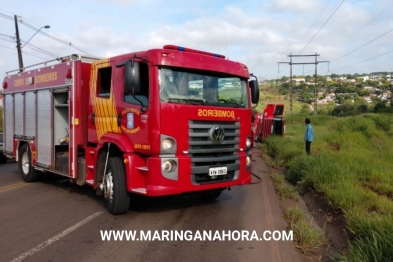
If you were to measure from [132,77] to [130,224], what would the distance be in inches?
92.3

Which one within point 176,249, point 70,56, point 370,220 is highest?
point 70,56

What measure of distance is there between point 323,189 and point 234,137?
2.39m

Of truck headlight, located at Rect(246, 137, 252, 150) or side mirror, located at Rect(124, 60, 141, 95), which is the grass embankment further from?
side mirror, located at Rect(124, 60, 141, 95)

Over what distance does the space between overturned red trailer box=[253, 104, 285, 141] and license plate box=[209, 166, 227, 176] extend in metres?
17.4

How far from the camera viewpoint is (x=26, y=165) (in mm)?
10281

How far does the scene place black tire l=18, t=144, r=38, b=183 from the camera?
32.8ft

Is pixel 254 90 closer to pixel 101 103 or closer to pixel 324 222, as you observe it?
pixel 324 222

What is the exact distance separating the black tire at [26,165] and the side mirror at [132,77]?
5184 mm

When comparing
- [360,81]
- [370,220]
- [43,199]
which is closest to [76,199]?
[43,199]

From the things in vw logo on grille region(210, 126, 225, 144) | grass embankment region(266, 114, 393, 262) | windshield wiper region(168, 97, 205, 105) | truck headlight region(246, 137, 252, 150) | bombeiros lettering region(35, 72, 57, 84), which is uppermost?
bombeiros lettering region(35, 72, 57, 84)

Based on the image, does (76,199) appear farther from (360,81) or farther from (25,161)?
(360,81)

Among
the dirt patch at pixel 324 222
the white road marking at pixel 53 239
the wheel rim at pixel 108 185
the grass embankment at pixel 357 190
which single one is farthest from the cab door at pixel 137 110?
the grass embankment at pixel 357 190

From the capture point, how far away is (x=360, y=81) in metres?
104

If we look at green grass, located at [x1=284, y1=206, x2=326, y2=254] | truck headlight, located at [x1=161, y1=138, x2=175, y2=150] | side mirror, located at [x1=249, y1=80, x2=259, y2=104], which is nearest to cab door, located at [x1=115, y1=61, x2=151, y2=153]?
truck headlight, located at [x1=161, y1=138, x2=175, y2=150]
